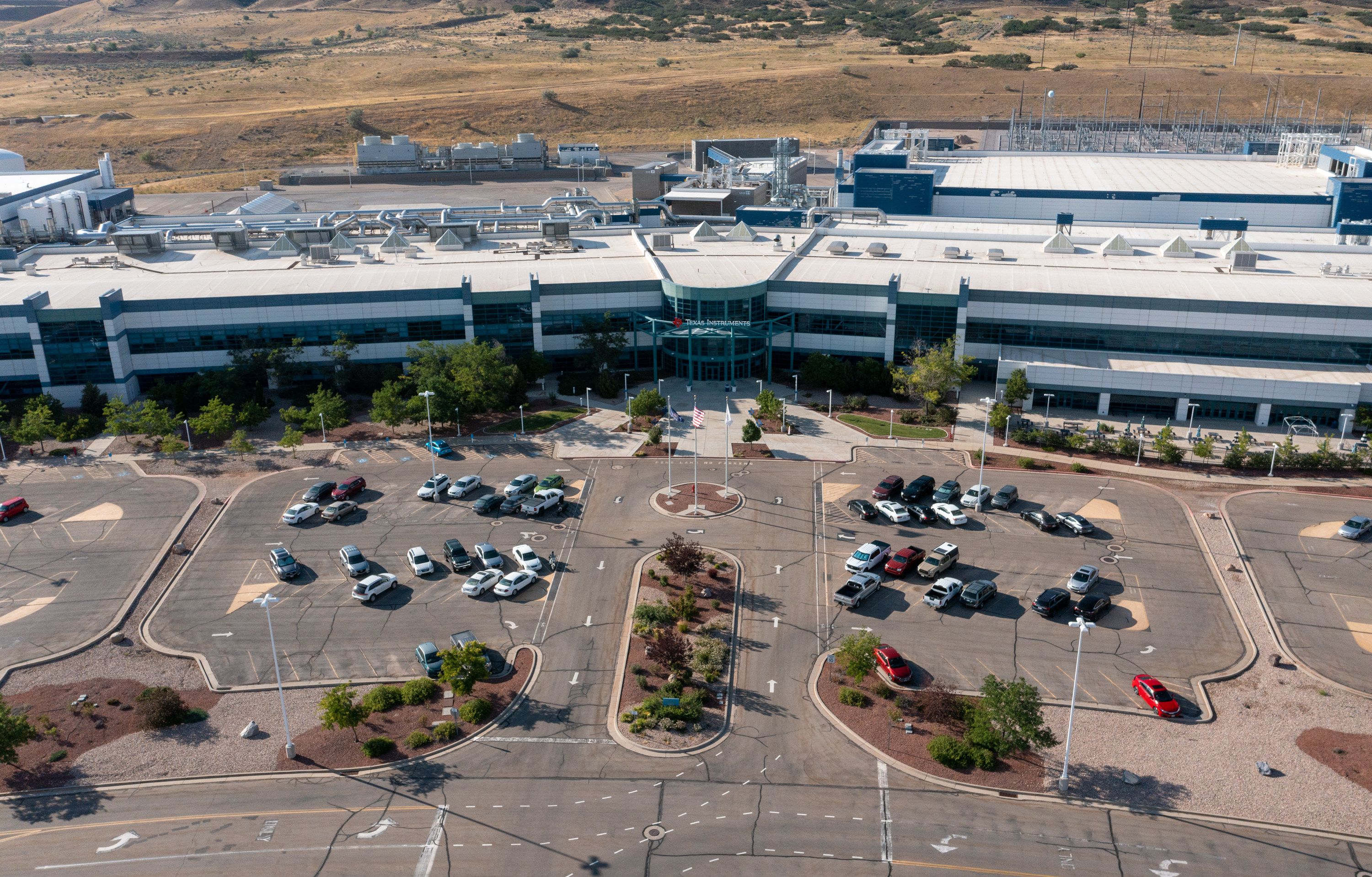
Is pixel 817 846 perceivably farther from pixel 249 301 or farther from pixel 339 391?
pixel 249 301

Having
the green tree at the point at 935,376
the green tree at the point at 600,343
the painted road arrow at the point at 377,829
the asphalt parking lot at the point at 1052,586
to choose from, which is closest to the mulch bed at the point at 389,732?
the painted road arrow at the point at 377,829

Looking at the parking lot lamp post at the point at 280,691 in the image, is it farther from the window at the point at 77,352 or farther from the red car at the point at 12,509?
the window at the point at 77,352

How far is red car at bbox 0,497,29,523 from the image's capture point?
6762cm

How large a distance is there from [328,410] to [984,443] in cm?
4902

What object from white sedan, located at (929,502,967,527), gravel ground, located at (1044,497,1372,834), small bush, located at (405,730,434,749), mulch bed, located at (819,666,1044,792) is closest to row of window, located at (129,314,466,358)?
white sedan, located at (929,502,967,527)

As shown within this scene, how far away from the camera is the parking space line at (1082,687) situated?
4931cm

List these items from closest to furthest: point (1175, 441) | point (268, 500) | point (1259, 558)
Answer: point (1259, 558) < point (268, 500) < point (1175, 441)

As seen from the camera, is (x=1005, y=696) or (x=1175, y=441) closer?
(x=1005, y=696)

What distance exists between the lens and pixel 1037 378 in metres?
84.4

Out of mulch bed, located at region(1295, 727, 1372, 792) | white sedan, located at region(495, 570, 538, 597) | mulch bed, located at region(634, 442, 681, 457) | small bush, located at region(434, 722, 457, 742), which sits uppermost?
white sedan, located at region(495, 570, 538, 597)

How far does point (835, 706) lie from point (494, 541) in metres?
25.4

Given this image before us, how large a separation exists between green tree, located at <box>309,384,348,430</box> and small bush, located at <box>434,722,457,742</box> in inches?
1528

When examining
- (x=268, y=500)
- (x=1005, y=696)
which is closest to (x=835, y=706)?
(x=1005, y=696)

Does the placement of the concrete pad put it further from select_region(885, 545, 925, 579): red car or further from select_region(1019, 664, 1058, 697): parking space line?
select_region(1019, 664, 1058, 697): parking space line
